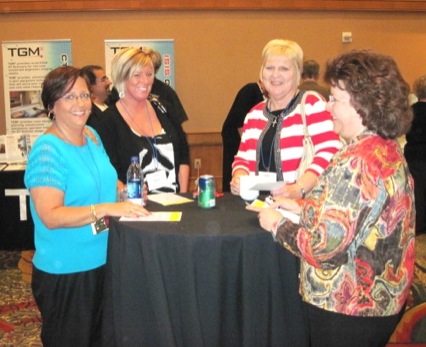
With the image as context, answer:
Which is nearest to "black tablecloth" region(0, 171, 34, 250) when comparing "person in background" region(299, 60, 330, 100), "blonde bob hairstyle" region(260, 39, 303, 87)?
"person in background" region(299, 60, 330, 100)

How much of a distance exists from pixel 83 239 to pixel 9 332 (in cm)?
139

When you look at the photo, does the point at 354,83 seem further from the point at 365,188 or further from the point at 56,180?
the point at 56,180

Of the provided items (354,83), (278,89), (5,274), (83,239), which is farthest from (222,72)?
(354,83)

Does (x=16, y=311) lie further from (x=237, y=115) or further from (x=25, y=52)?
(x=25, y=52)

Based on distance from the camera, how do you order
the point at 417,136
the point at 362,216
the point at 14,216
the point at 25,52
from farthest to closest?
1. the point at 25,52
2. the point at 417,136
3. the point at 14,216
4. the point at 362,216

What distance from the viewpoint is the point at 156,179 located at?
9.52 feet

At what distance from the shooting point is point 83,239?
2.20m

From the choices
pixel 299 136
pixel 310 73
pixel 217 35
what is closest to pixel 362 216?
pixel 299 136

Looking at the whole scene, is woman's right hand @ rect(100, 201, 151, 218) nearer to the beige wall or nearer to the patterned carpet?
the patterned carpet

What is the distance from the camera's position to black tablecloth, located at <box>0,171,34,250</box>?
4.61 m

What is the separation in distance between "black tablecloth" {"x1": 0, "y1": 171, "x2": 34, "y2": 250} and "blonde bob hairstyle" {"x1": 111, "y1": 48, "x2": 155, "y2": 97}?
218 centimetres

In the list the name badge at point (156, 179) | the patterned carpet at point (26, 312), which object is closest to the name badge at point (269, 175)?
the name badge at point (156, 179)

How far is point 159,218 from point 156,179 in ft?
2.38

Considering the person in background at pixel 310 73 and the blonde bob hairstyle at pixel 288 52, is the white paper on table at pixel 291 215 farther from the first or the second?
the person in background at pixel 310 73
